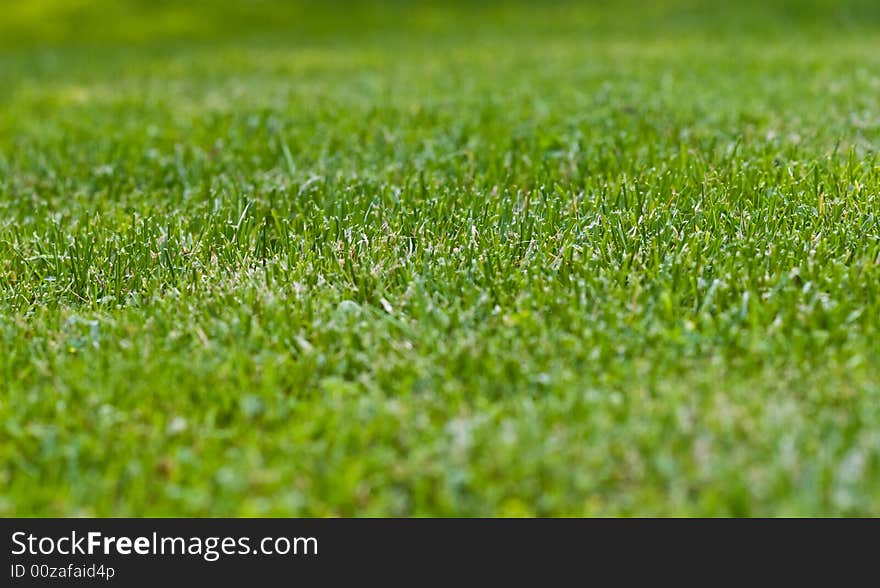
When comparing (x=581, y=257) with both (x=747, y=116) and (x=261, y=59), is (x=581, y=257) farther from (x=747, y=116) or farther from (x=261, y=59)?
(x=261, y=59)

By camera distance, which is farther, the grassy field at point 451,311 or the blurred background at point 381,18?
the blurred background at point 381,18

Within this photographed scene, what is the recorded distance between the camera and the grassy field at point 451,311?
89.8 inches

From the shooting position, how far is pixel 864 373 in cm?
259

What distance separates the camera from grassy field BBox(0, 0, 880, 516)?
7.48 ft

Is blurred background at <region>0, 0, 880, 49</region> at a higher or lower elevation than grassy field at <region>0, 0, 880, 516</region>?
higher

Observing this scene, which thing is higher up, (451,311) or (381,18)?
(381,18)

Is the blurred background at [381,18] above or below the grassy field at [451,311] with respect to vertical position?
above

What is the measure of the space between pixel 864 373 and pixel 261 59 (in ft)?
36.8

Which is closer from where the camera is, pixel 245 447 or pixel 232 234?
pixel 245 447

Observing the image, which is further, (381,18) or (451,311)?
(381,18)

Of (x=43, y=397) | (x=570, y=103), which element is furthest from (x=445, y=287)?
(x=570, y=103)

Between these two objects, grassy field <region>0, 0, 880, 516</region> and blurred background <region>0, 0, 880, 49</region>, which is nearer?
grassy field <region>0, 0, 880, 516</region>

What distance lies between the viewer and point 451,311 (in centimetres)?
309
